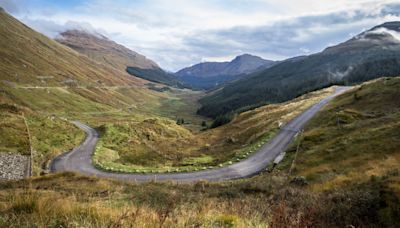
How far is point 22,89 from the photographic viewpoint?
170 m

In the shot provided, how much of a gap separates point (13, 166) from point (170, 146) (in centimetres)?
3425

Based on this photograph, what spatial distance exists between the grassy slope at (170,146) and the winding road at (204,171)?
5.96ft

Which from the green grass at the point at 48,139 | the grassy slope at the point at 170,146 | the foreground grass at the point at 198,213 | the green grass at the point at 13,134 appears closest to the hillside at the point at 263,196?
the foreground grass at the point at 198,213

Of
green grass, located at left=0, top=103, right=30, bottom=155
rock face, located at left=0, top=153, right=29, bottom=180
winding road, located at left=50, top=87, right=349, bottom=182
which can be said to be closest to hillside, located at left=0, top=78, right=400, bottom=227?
winding road, located at left=50, top=87, right=349, bottom=182

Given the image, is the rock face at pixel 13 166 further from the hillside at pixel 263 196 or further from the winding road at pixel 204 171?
the hillside at pixel 263 196

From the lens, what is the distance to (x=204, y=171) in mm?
47219

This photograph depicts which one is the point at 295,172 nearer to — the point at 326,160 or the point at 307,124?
the point at 326,160

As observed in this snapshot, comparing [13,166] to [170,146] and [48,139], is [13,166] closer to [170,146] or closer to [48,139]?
[48,139]

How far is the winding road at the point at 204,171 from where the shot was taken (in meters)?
44.4

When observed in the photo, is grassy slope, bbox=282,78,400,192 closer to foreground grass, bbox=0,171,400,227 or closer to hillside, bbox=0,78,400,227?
hillside, bbox=0,78,400,227

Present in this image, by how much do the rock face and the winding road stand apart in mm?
3868

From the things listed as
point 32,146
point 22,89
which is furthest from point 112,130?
point 22,89

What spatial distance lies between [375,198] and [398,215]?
1533mm

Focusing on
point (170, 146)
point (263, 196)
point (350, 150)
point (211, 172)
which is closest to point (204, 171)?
point (211, 172)
